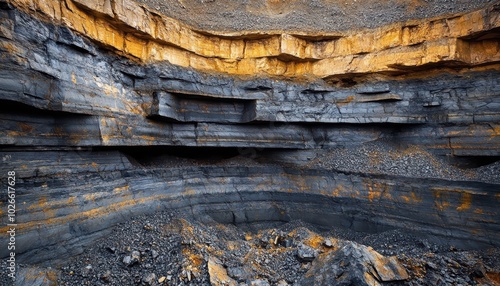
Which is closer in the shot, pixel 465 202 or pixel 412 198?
pixel 465 202

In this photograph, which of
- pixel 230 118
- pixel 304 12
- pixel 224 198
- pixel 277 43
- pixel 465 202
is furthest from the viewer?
pixel 304 12

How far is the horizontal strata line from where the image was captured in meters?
8.68

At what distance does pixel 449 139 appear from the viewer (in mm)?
10422

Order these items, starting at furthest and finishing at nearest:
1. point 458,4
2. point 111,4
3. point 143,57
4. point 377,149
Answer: point 377,149 < point 458,4 < point 143,57 < point 111,4

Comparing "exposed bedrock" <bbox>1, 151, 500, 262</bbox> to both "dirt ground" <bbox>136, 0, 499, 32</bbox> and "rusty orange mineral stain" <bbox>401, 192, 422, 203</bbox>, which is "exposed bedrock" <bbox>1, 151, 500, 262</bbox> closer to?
"rusty orange mineral stain" <bbox>401, 192, 422, 203</bbox>

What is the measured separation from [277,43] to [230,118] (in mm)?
4000

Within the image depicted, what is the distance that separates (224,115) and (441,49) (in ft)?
28.1

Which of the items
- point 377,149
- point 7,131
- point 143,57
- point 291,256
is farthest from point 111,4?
point 377,149

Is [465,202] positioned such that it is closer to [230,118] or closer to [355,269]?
[355,269]

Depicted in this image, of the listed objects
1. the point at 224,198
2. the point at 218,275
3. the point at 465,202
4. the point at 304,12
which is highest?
the point at 304,12

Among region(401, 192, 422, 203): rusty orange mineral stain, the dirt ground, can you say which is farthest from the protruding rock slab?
the dirt ground

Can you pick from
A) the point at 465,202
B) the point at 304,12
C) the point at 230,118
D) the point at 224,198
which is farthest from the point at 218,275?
the point at 304,12

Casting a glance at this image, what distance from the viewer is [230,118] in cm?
1134

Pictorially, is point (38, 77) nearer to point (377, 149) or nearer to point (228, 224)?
point (228, 224)
